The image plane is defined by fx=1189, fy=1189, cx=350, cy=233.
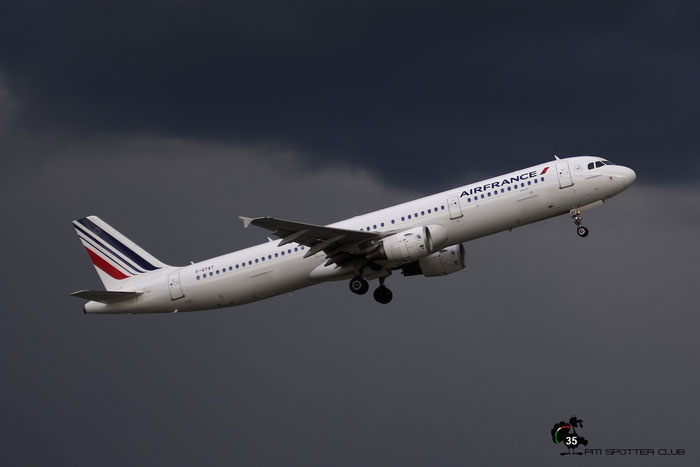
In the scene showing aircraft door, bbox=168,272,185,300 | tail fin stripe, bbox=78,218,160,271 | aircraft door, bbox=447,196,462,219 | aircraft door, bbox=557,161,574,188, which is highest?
tail fin stripe, bbox=78,218,160,271

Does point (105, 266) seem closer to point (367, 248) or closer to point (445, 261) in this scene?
point (367, 248)

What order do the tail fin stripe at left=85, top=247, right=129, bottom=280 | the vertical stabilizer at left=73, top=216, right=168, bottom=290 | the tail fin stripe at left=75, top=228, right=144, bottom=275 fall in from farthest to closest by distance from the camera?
the tail fin stripe at left=85, top=247, right=129, bottom=280 → the tail fin stripe at left=75, top=228, right=144, bottom=275 → the vertical stabilizer at left=73, top=216, right=168, bottom=290

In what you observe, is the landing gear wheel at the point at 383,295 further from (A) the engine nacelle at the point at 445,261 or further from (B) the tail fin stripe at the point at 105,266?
(B) the tail fin stripe at the point at 105,266

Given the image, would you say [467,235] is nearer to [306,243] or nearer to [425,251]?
[425,251]

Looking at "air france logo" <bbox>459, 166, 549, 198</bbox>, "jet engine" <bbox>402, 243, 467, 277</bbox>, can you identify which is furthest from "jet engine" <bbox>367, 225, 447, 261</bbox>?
"jet engine" <bbox>402, 243, 467, 277</bbox>

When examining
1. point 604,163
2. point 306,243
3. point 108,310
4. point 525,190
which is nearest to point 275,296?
point 306,243

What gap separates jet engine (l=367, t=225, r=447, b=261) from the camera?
62.3 meters

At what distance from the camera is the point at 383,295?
69312mm

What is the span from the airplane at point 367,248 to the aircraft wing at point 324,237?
0.05m

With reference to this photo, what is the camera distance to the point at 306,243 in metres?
64.3

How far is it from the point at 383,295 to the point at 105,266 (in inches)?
679

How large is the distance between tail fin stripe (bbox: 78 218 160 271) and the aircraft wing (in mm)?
11481

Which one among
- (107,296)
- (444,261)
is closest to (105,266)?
(107,296)

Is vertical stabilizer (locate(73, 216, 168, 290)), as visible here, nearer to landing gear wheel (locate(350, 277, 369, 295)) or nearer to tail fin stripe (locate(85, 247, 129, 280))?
tail fin stripe (locate(85, 247, 129, 280))
